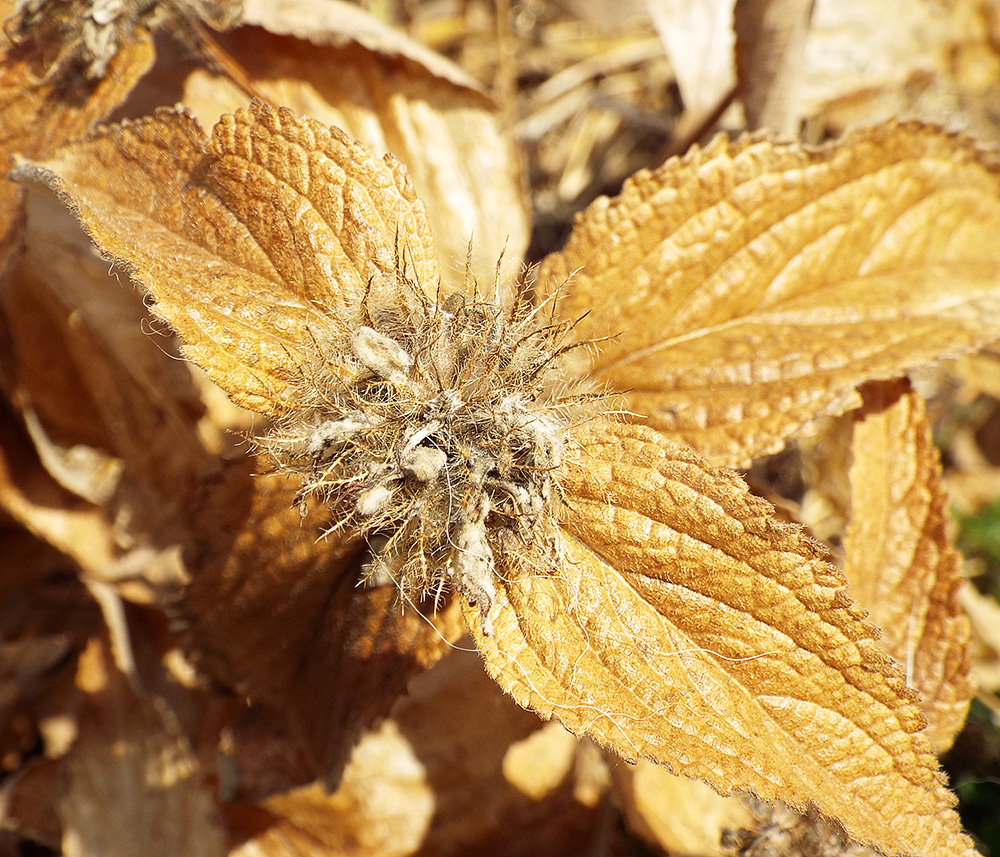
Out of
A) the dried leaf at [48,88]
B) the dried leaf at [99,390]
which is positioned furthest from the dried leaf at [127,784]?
the dried leaf at [48,88]

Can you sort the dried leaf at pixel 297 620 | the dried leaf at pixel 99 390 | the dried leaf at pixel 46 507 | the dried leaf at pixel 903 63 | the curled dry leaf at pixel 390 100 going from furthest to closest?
the dried leaf at pixel 903 63 < the dried leaf at pixel 46 507 < the dried leaf at pixel 99 390 < the curled dry leaf at pixel 390 100 < the dried leaf at pixel 297 620

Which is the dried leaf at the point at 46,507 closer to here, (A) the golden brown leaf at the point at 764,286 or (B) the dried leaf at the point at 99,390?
(B) the dried leaf at the point at 99,390

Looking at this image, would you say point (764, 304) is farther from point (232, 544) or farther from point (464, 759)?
point (464, 759)

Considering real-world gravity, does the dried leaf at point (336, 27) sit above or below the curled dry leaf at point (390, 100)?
above

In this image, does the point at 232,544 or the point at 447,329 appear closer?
the point at 447,329

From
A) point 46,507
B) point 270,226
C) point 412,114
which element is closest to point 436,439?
point 270,226

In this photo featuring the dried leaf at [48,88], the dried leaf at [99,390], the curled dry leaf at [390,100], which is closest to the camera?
the dried leaf at [48,88]

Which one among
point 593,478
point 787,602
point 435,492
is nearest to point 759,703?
point 787,602
